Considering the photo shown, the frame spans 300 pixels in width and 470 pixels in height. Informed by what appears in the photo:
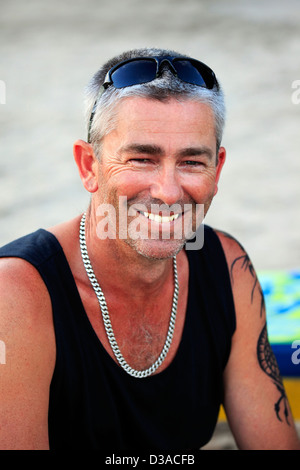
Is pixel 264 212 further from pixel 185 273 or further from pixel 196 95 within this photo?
pixel 196 95

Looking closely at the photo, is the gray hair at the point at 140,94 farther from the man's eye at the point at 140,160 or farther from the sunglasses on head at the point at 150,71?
the man's eye at the point at 140,160

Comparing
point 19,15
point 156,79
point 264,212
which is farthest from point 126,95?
point 19,15

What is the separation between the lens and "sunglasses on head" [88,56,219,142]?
200cm

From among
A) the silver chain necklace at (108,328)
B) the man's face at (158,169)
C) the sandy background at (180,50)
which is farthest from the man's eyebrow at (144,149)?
the sandy background at (180,50)

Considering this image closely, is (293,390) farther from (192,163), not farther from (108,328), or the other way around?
(192,163)

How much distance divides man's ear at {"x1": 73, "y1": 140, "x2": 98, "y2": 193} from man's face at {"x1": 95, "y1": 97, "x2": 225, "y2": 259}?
0.21 ft

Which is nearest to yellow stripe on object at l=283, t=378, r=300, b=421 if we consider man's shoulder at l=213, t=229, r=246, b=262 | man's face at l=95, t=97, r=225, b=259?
man's shoulder at l=213, t=229, r=246, b=262

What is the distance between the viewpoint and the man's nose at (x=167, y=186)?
1.96m

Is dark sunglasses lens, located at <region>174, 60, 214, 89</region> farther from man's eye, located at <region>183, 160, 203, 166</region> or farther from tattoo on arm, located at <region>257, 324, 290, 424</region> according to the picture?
tattoo on arm, located at <region>257, 324, 290, 424</region>

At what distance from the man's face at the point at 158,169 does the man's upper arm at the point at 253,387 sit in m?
0.52

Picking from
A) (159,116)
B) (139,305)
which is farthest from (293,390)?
(159,116)

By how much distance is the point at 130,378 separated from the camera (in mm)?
2156

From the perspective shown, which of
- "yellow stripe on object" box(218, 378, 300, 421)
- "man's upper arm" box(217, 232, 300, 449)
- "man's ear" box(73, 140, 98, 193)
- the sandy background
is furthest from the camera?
the sandy background

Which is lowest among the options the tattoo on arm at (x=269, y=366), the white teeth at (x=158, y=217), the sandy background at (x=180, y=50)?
the tattoo on arm at (x=269, y=366)
